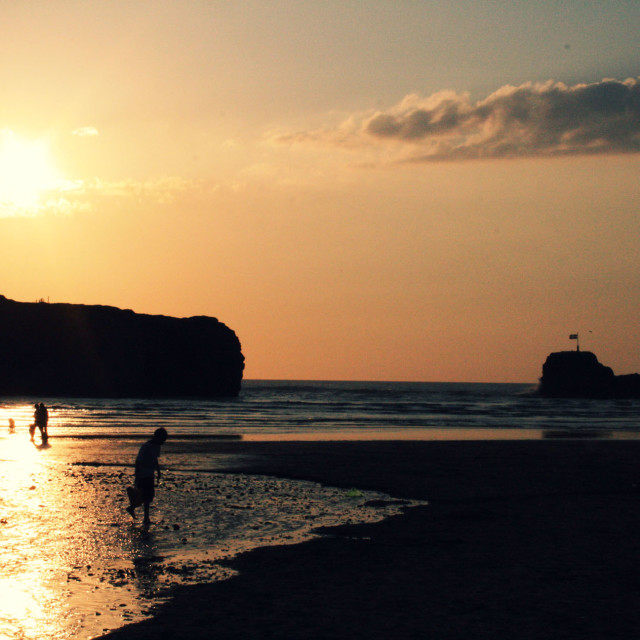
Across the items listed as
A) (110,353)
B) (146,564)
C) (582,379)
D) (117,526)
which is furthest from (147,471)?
(582,379)

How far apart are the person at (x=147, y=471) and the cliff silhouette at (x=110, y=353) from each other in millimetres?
118184

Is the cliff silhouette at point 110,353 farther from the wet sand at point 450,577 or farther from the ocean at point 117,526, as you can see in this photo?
the wet sand at point 450,577

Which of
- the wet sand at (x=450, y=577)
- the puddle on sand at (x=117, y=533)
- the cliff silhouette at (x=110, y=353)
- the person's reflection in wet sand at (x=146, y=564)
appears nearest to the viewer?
the wet sand at (x=450, y=577)

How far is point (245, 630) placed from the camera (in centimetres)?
841

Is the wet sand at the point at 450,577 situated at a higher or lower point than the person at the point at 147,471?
lower

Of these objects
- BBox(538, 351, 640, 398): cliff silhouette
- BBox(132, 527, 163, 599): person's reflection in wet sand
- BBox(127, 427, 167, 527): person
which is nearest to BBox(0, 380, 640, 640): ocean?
BBox(132, 527, 163, 599): person's reflection in wet sand

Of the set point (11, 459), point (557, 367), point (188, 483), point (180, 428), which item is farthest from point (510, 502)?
point (557, 367)

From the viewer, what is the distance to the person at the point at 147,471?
14.8 m

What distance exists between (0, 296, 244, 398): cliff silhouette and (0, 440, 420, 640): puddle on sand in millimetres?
113504

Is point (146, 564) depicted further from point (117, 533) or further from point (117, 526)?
point (117, 526)

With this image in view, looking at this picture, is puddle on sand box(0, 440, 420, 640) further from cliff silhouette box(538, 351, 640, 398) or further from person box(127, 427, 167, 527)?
cliff silhouette box(538, 351, 640, 398)

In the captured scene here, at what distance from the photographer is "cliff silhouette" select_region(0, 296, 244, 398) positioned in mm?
132750

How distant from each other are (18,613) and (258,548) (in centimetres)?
455

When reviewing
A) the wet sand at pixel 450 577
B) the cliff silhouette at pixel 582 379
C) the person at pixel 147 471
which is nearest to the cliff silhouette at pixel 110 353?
the cliff silhouette at pixel 582 379
